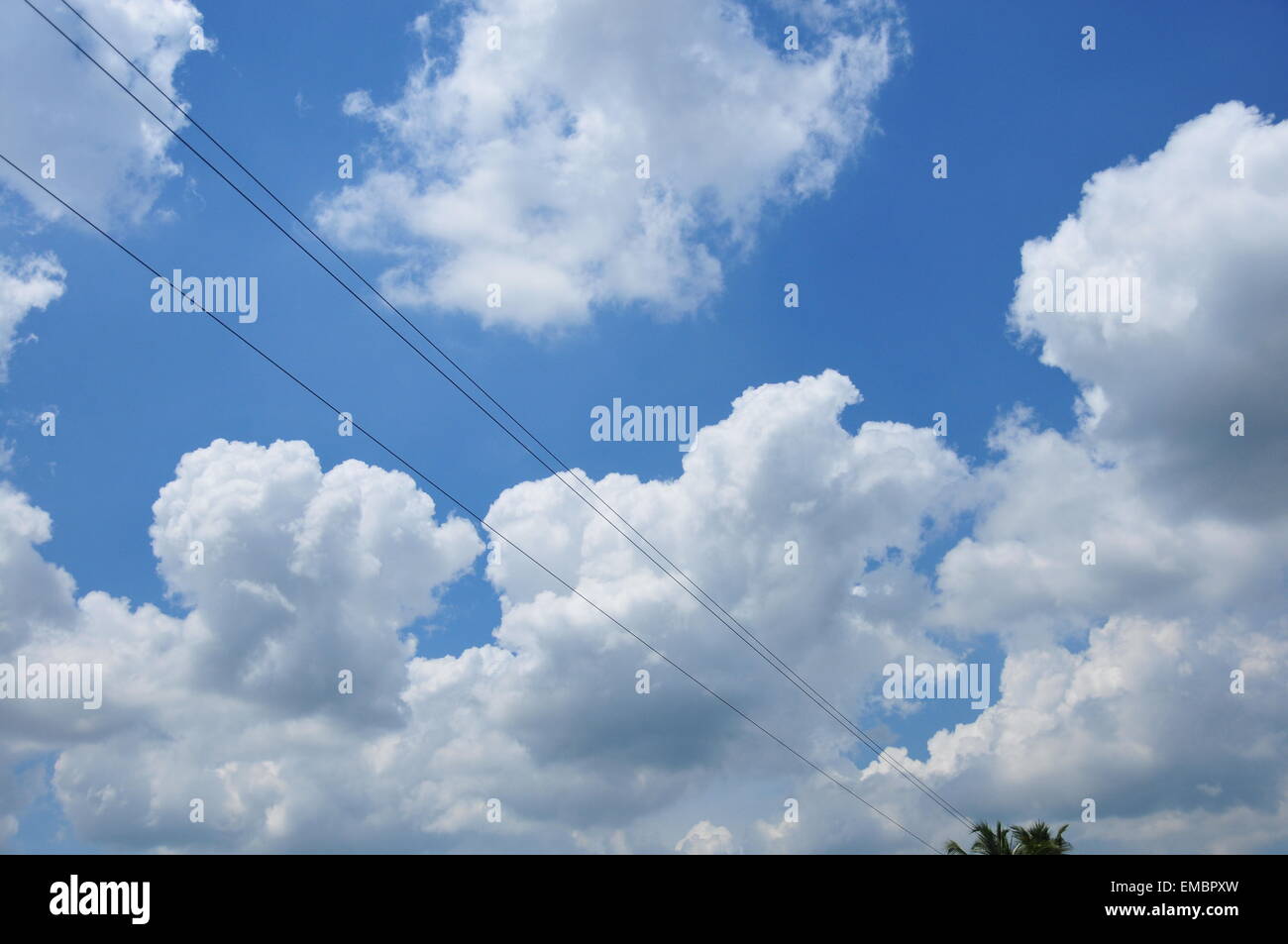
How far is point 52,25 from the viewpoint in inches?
803
